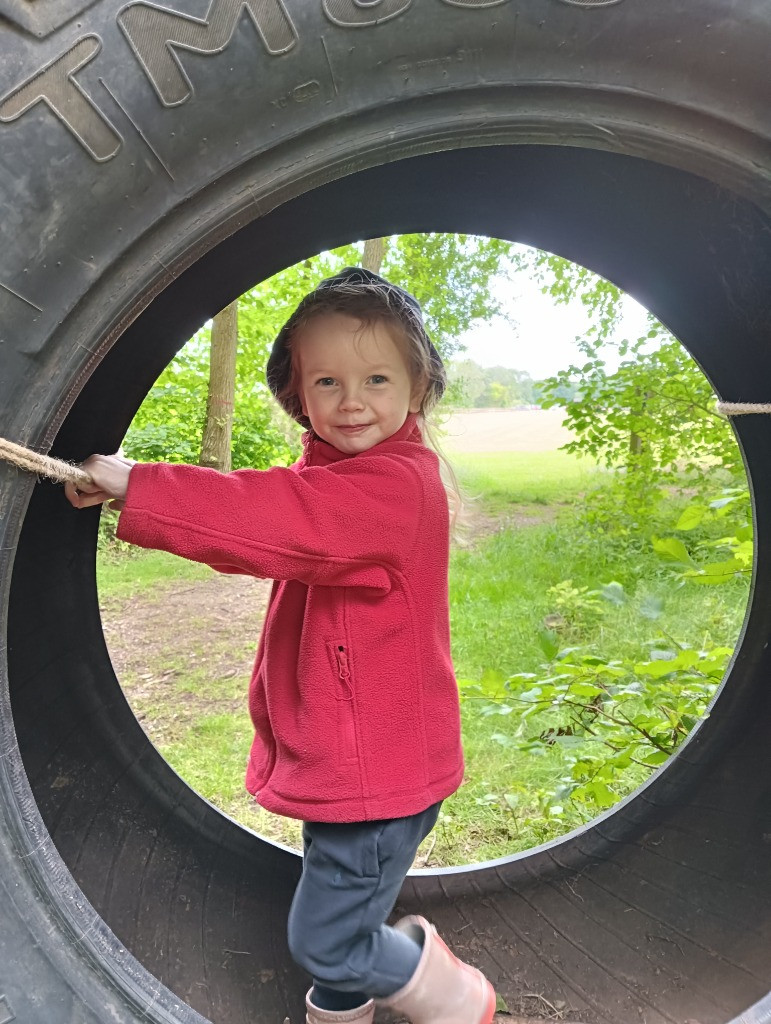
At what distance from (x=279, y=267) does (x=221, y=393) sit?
5130mm

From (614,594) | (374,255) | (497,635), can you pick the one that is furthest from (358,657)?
(374,255)

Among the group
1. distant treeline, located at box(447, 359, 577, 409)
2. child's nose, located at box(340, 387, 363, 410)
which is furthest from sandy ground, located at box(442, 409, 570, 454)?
child's nose, located at box(340, 387, 363, 410)

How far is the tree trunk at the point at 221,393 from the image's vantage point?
22.1ft

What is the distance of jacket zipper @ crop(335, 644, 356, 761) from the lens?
4.73 ft

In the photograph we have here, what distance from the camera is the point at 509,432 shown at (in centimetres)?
839

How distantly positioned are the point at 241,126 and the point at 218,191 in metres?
0.08

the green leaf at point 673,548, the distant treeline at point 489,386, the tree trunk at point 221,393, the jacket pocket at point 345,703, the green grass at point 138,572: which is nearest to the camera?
the jacket pocket at point 345,703

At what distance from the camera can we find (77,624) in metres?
1.91

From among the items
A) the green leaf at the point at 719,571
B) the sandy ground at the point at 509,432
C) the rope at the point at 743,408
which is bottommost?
the green leaf at the point at 719,571

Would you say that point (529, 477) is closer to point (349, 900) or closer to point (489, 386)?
point (489, 386)

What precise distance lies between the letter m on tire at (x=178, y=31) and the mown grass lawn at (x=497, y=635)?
1392mm

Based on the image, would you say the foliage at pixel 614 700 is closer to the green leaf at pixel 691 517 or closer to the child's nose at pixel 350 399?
the green leaf at pixel 691 517

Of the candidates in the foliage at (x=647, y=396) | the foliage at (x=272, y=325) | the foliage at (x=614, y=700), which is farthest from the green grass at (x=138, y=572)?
the foliage at (x=614, y=700)

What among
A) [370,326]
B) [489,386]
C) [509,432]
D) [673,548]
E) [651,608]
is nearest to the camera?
[370,326]
